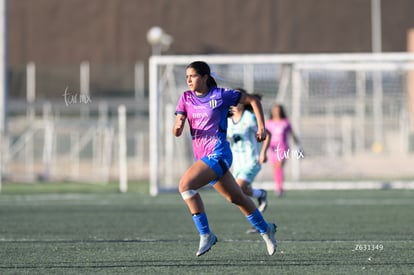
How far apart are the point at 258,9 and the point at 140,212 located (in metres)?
36.3

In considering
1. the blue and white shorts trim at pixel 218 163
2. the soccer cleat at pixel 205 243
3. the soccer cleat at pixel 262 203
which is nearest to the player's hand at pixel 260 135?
the blue and white shorts trim at pixel 218 163

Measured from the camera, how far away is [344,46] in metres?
51.1

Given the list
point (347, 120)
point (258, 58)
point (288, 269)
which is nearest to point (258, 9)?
point (347, 120)

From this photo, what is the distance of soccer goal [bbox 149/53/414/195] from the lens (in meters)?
23.3

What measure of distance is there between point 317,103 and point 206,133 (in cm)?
1808

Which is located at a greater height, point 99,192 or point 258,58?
point 258,58

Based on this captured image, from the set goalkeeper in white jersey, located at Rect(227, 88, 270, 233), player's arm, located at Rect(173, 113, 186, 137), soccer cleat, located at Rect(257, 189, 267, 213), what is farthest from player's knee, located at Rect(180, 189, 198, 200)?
soccer cleat, located at Rect(257, 189, 267, 213)

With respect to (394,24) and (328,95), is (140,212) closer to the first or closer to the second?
(328,95)

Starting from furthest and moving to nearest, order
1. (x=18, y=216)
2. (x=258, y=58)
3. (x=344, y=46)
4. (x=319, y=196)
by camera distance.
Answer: (x=344, y=46), (x=258, y=58), (x=319, y=196), (x=18, y=216)

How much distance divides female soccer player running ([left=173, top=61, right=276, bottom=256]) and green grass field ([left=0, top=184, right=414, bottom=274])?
50cm

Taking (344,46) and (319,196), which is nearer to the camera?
(319,196)

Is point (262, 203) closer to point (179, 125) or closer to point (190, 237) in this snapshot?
point (190, 237)

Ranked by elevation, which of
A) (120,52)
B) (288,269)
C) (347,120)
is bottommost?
(288,269)

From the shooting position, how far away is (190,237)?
12.2 m
